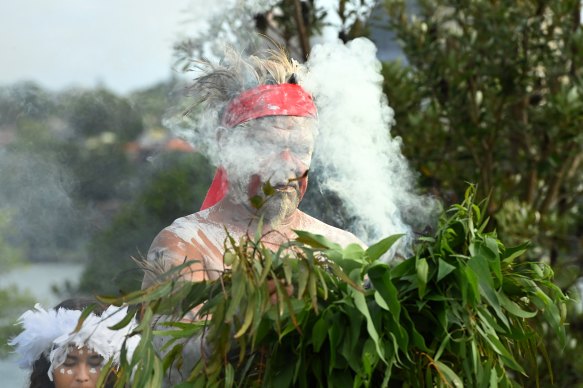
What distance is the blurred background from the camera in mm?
4340

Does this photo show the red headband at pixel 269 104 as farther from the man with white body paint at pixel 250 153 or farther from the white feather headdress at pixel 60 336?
the white feather headdress at pixel 60 336

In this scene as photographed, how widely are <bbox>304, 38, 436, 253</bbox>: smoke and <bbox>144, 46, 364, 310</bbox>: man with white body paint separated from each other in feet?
0.50

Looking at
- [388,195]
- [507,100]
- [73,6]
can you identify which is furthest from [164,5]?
[388,195]

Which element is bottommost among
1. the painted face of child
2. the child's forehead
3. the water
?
the water

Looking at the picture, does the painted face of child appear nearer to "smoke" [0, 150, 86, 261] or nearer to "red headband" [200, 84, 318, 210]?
"red headband" [200, 84, 318, 210]

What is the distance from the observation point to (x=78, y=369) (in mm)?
3088

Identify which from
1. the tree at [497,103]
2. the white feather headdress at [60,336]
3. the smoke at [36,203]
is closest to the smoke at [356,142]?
the white feather headdress at [60,336]

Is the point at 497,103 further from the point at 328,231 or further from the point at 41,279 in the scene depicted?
the point at 328,231

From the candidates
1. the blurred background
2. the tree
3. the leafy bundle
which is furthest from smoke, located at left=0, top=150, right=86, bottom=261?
the leafy bundle

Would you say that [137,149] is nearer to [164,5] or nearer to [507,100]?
[164,5]

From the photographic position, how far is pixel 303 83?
117 inches

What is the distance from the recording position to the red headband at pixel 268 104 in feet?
9.32

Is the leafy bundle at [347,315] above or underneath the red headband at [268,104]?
underneath

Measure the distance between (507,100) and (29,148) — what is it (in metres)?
2.34
